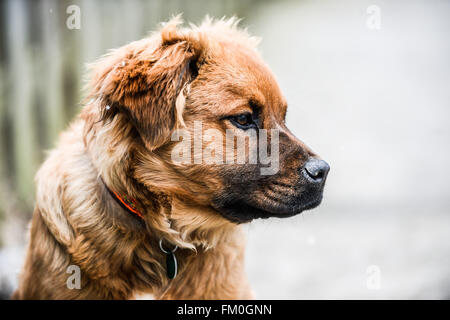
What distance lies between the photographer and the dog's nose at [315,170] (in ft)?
9.05

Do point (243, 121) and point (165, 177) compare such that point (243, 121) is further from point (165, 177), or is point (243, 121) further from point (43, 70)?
point (43, 70)

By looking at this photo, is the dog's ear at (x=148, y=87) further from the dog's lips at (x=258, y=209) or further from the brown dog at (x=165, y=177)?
the dog's lips at (x=258, y=209)

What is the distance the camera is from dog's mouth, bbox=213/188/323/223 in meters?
2.77

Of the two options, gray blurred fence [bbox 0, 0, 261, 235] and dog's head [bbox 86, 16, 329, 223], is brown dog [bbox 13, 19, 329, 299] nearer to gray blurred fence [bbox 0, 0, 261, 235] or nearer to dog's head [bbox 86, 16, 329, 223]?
dog's head [bbox 86, 16, 329, 223]

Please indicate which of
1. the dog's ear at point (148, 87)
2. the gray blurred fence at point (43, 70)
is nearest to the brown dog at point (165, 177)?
the dog's ear at point (148, 87)

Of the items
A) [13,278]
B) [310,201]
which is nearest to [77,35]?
[13,278]

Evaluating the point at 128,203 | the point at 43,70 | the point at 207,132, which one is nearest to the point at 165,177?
the point at 128,203

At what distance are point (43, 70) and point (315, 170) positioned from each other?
462 centimetres

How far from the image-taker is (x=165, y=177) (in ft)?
9.26

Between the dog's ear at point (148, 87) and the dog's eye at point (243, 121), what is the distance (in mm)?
323

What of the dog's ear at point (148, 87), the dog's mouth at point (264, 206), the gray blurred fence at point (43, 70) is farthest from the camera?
the gray blurred fence at point (43, 70)

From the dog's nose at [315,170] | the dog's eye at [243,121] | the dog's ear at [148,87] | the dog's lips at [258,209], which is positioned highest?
the dog's ear at [148,87]

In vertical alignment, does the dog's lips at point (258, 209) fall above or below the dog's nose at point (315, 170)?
below

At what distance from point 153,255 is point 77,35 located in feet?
14.0
